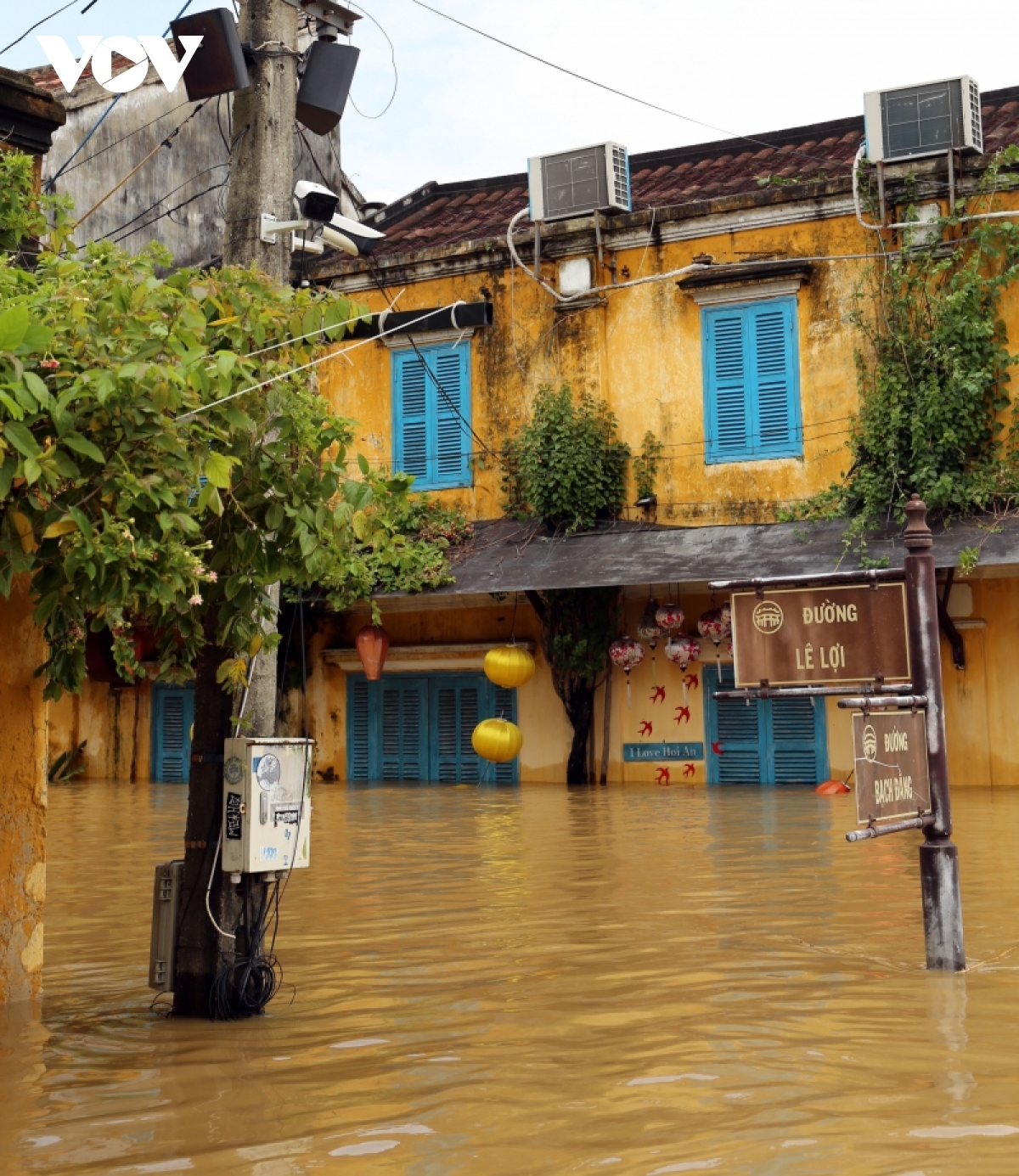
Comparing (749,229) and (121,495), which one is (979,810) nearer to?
(749,229)

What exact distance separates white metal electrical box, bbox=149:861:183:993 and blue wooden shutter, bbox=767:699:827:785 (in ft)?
40.7

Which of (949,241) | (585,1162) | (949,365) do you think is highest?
(949,241)

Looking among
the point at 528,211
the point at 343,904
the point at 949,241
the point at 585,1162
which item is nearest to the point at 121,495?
the point at 585,1162

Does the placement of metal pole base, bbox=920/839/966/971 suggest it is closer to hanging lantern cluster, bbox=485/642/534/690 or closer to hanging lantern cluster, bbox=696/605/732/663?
hanging lantern cluster, bbox=696/605/732/663

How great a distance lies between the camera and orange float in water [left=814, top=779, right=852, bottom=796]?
642 inches

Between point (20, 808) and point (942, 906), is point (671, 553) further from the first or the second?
point (20, 808)

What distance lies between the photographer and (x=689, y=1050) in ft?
16.4

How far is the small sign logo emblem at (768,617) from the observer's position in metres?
6.18

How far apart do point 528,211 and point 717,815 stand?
28.1 ft

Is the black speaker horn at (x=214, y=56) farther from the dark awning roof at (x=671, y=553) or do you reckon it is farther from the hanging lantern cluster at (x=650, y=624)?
the hanging lantern cluster at (x=650, y=624)

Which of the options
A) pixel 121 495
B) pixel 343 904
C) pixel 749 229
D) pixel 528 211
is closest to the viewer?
pixel 121 495

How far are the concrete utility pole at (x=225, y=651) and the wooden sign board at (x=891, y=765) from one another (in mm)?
2332

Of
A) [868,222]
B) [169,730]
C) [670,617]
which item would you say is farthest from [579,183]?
[169,730]

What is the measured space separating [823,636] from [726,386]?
473 inches
